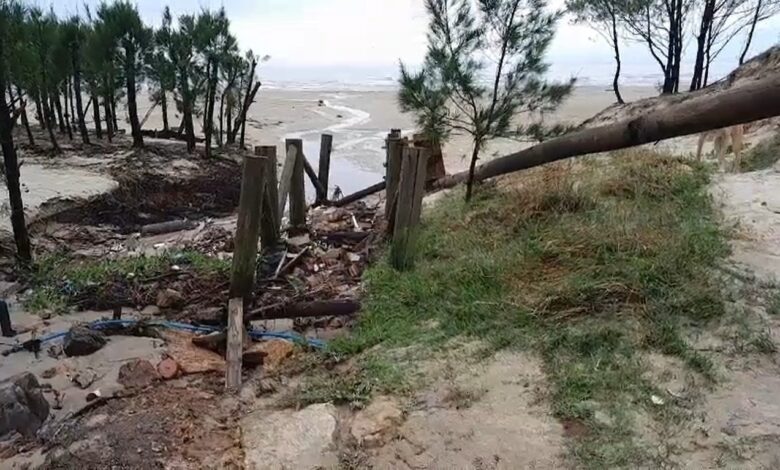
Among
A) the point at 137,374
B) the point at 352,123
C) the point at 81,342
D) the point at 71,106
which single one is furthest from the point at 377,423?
the point at 352,123

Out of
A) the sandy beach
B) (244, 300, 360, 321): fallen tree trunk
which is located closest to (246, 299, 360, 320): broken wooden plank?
(244, 300, 360, 321): fallen tree trunk

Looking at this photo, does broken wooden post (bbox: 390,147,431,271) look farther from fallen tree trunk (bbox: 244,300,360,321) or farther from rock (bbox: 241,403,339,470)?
rock (bbox: 241,403,339,470)

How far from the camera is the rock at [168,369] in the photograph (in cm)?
396

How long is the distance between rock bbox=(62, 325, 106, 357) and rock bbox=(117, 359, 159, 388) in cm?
52

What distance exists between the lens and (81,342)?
4.38 meters

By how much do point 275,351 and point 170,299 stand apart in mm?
1562

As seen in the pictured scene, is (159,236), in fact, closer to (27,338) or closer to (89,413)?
(27,338)

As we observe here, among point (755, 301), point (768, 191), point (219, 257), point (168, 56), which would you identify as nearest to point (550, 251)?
point (755, 301)

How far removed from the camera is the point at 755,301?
368 cm

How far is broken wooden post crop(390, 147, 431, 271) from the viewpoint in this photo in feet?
17.4

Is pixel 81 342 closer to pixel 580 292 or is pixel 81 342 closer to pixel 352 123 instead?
pixel 580 292

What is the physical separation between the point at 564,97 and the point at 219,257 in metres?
4.59

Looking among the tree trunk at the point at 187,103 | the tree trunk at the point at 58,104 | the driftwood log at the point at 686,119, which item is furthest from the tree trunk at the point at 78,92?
the driftwood log at the point at 686,119

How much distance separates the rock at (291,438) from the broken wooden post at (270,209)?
284cm
